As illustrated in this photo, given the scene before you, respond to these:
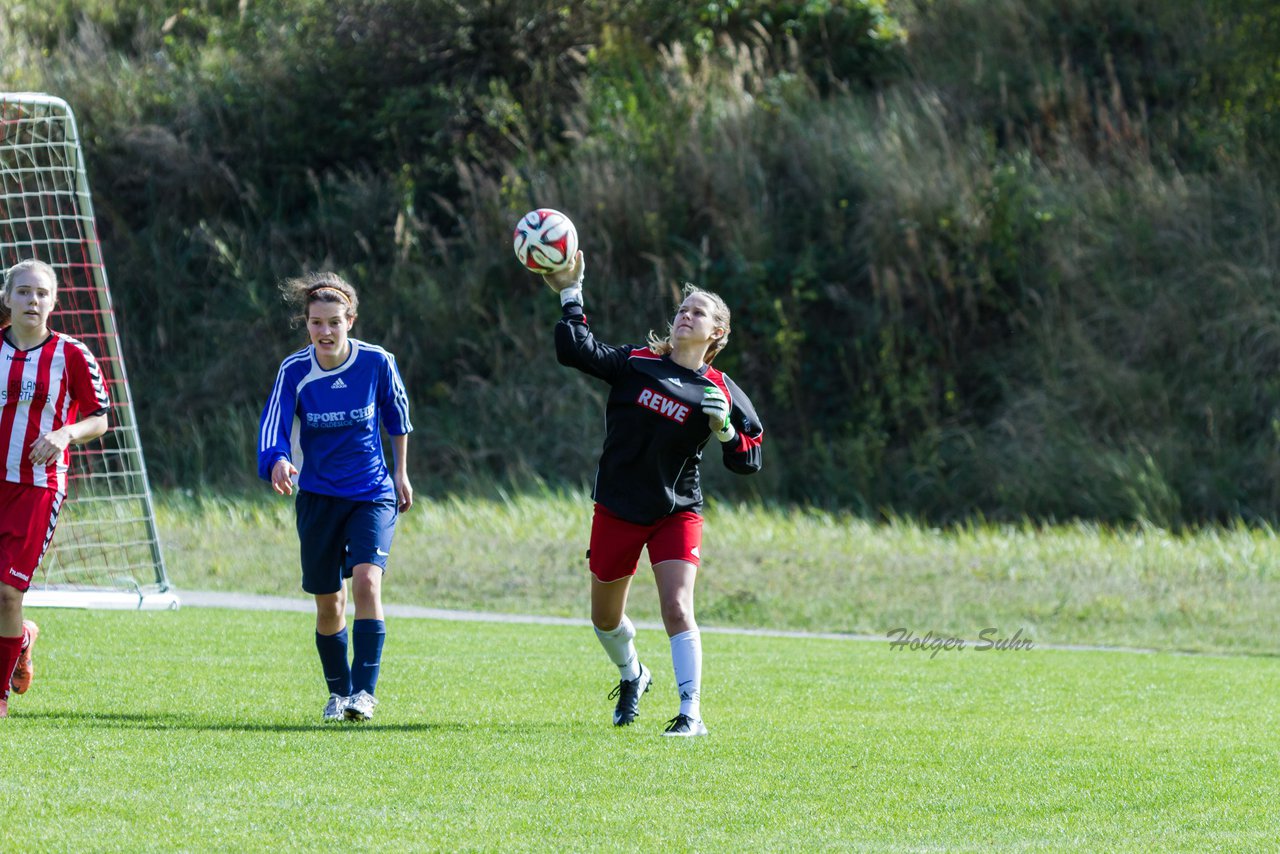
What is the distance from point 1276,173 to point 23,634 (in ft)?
51.9

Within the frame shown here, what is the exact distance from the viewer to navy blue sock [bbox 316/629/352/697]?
6789mm

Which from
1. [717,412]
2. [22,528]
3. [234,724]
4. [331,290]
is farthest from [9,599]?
[717,412]

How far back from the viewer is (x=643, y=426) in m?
6.50

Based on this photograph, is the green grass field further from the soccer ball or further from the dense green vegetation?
the soccer ball

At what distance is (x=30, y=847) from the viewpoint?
13.4 feet

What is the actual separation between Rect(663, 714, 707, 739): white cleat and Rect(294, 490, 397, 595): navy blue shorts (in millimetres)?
1432

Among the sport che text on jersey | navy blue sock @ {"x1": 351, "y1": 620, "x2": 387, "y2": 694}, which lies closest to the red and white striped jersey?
the sport che text on jersey

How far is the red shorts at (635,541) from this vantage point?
6.50 meters

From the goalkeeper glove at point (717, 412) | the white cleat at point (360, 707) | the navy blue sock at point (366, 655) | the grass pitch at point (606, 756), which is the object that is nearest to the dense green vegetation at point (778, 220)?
the grass pitch at point (606, 756)

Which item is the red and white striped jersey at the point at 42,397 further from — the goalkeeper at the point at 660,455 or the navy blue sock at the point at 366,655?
the goalkeeper at the point at 660,455

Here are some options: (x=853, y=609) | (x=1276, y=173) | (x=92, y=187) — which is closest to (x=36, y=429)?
(x=853, y=609)

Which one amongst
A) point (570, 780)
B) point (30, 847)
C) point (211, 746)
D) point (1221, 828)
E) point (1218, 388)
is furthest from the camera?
point (1218, 388)

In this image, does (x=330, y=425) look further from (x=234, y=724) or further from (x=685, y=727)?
(x=685, y=727)

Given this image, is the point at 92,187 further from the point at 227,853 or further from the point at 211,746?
the point at 227,853
